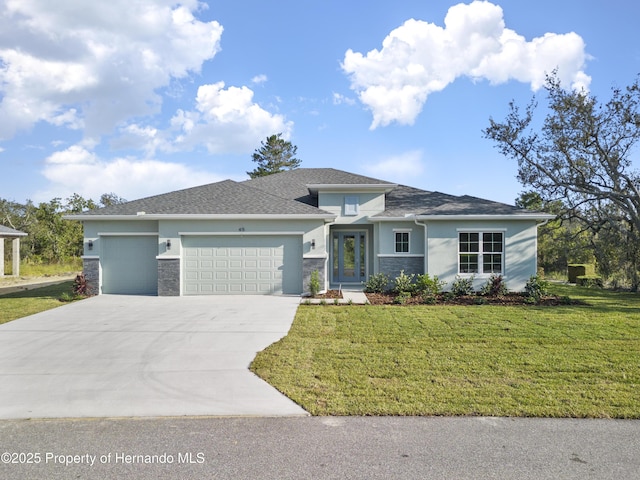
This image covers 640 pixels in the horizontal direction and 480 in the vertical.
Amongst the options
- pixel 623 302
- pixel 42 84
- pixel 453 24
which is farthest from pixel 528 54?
pixel 42 84

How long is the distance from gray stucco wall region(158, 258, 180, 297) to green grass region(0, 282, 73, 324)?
3.00 meters

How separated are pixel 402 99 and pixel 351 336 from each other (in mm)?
12547

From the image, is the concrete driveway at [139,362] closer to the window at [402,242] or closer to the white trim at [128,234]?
the white trim at [128,234]

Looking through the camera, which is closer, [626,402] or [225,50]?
[626,402]

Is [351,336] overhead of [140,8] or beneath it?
beneath

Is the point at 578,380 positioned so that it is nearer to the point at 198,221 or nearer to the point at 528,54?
the point at 198,221

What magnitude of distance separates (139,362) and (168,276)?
788 centimetres

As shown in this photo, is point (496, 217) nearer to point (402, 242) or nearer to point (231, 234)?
point (402, 242)

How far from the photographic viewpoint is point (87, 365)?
20.5ft

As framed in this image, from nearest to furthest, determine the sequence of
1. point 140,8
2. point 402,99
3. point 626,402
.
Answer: point 626,402 < point 140,8 < point 402,99

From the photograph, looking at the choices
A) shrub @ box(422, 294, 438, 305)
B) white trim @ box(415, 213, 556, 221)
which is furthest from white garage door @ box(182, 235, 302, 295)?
white trim @ box(415, 213, 556, 221)

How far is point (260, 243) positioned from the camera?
14.1 metres

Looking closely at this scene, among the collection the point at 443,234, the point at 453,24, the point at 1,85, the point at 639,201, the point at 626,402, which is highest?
the point at 453,24

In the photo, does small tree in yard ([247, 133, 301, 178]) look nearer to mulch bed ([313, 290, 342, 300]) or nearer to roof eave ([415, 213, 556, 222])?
roof eave ([415, 213, 556, 222])
